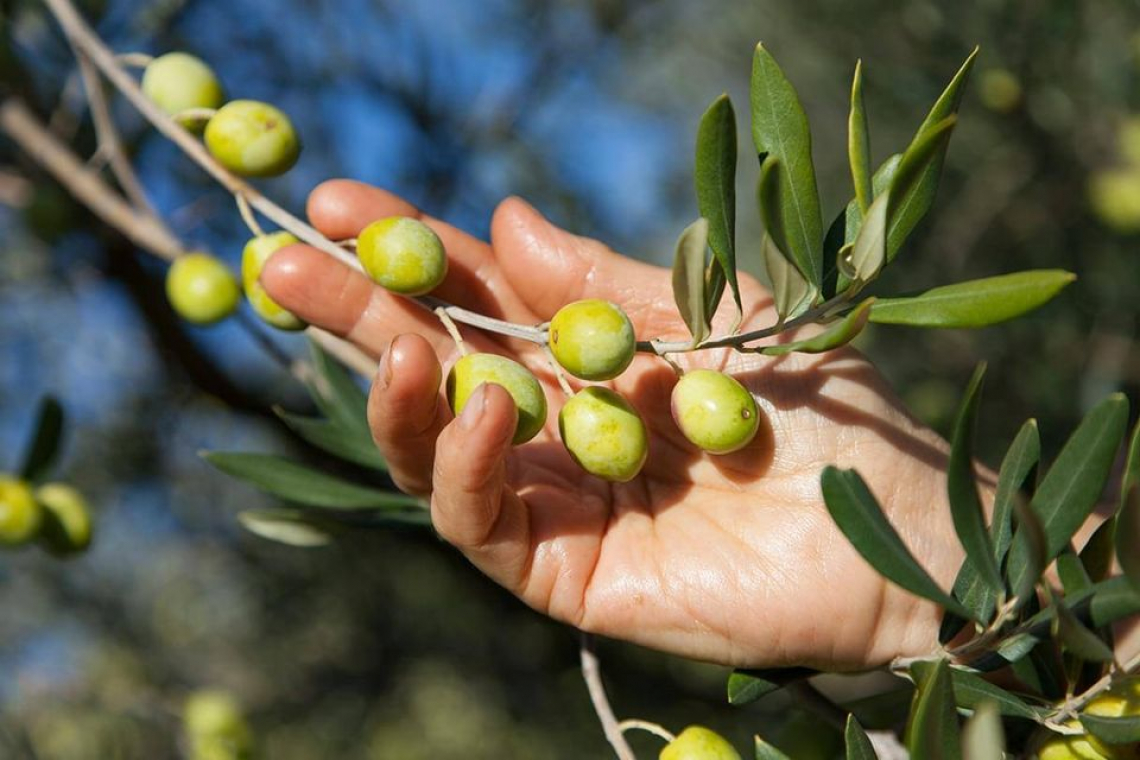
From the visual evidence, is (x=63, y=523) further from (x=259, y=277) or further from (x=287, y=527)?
(x=259, y=277)

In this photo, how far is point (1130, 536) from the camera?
871mm

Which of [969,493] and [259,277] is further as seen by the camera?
[259,277]

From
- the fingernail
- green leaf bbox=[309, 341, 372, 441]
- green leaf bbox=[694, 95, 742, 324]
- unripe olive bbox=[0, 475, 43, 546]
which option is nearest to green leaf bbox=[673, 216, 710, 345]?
green leaf bbox=[694, 95, 742, 324]

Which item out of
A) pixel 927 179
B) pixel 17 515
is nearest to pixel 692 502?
pixel 927 179

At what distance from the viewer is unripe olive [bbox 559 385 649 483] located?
1.22 meters

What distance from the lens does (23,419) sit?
3.97 meters

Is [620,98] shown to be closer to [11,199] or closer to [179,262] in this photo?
[11,199]

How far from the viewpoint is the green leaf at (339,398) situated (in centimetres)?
184

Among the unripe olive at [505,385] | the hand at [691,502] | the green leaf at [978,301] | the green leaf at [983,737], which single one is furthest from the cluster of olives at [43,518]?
the green leaf at [983,737]

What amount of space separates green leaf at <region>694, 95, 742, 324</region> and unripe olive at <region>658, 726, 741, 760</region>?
54 cm

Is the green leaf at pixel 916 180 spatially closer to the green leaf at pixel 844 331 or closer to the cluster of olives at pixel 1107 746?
the green leaf at pixel 844 331

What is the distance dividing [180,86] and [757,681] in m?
1.30

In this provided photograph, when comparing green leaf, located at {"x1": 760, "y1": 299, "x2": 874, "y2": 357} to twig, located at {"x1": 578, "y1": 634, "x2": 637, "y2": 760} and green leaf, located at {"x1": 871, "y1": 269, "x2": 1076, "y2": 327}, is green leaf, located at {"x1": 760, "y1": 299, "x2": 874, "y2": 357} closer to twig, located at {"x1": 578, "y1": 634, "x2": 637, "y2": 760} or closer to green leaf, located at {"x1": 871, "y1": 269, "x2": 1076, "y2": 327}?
green leaf, located at {"x1": 871, "y1": 269, "x2": 1076, "y2": 327}

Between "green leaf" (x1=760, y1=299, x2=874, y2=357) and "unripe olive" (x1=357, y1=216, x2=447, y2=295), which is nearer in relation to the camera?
"green leaf" (x1=760, y1=299, x2=874, y2=357)
